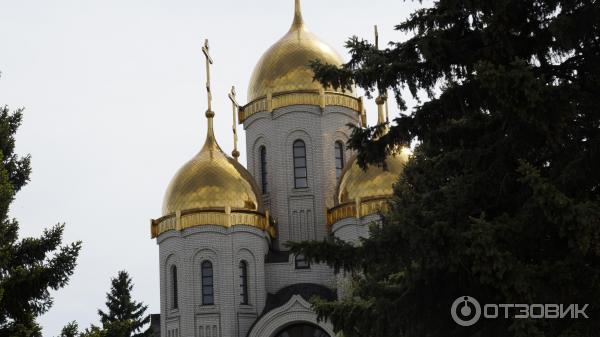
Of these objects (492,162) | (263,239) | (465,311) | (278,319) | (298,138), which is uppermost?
(298,138)

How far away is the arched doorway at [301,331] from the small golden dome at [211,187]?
14.5ft

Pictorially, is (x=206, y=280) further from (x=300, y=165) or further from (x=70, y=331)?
(x=70, y=331)

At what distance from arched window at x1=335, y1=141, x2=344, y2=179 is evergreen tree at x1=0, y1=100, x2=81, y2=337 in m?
27.0

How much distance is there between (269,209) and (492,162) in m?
29.9

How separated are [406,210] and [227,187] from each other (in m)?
27.5

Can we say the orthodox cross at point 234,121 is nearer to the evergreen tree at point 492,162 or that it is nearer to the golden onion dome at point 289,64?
the golden onion dome at point 289,64

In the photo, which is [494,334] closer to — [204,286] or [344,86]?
[344,86]

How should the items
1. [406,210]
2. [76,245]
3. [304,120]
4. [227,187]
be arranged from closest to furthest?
[406,210]
[76,245]
[227,187]
[304,120]

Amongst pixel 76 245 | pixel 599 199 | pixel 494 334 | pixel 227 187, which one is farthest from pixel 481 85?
pixel 227 187

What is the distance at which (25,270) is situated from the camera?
51.1ft

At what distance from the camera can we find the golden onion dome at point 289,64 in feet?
142

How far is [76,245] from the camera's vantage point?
15922 mm

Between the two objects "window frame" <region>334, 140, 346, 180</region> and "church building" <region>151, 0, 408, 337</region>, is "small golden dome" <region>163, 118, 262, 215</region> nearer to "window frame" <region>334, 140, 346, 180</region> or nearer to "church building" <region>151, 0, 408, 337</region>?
"church building" <region>151, 0, 408, 337</region>

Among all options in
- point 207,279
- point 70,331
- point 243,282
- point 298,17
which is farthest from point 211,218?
point 70,331
